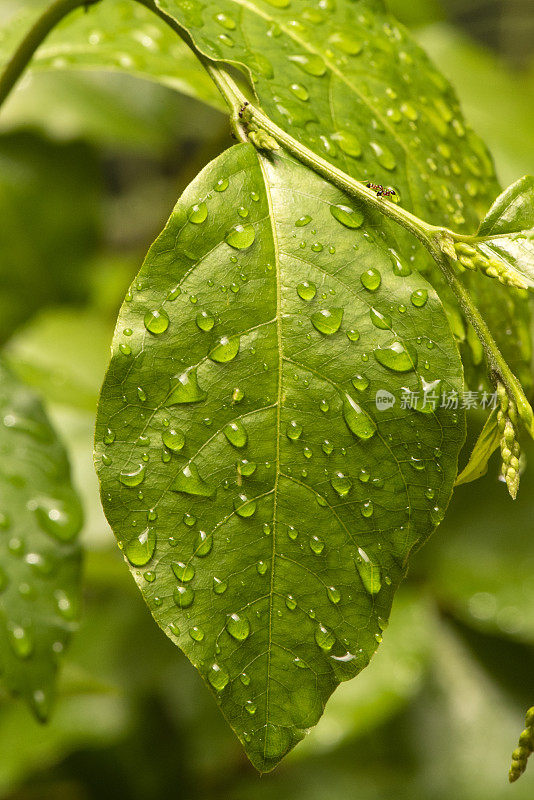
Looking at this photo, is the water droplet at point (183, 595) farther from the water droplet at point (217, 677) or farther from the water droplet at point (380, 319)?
the water droplet at point (380, 319)

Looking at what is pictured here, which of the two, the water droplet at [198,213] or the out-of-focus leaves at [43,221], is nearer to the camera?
the water droplet at [198,213]


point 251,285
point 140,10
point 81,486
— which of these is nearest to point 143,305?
point 251,285

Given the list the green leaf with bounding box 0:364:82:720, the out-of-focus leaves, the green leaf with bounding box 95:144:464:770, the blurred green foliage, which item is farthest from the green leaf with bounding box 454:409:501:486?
the out-of-focus leaves

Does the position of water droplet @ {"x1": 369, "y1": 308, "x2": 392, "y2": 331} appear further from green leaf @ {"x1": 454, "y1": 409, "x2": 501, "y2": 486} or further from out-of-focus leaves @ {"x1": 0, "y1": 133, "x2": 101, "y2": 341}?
out-of-focus leaves @ {"x1": 0, "y1": 133, "x2": 101, "y2": 341}

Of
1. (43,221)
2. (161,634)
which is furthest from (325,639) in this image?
(43,221)

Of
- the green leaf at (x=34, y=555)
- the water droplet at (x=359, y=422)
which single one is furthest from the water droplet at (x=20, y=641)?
the water droplet at (x=359, y=422)

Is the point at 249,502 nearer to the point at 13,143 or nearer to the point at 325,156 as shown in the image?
the point at 325,156

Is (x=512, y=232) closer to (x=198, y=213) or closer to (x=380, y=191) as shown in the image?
(x=380, y=191)
